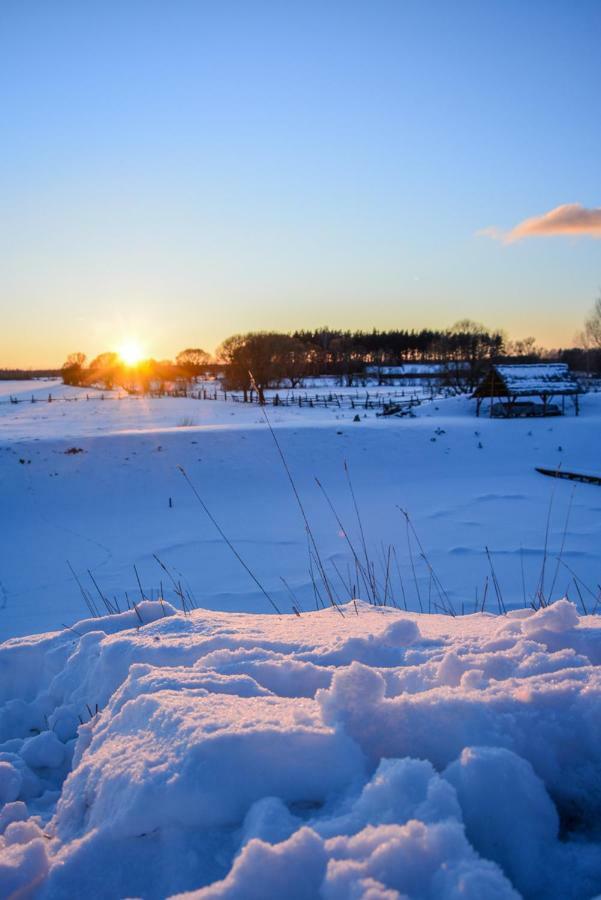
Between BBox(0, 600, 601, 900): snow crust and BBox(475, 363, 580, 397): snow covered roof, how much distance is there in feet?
111

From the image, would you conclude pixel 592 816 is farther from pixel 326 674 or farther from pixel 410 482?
pixel 410 482

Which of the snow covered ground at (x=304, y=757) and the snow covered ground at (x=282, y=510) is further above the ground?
the snow covered ground at (x=304, y=757)

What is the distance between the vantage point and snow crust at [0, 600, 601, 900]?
1297 mm

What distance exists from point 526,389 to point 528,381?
97cm

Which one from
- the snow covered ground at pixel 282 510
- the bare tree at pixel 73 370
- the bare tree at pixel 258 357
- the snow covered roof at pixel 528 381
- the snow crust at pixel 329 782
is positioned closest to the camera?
the snow crust at pixel 329 782

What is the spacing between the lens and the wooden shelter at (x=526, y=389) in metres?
33.2

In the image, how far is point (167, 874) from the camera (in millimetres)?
1454

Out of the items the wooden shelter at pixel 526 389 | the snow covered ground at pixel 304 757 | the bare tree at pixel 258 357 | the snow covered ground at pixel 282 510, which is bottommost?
the snow covered ground at pixel 282 510

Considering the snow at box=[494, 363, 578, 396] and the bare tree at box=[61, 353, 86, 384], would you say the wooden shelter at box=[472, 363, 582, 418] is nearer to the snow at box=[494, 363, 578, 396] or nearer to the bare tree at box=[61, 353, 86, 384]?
the snow at box=[494, 363, 578, 396]

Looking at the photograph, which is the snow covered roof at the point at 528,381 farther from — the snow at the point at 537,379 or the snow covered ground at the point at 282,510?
the snow covered ground at the point at 282,510

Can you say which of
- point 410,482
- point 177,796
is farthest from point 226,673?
point 410,482

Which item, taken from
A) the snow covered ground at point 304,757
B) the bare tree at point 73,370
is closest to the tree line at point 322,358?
the bare tree at point 73,370

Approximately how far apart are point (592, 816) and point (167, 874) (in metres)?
1.26

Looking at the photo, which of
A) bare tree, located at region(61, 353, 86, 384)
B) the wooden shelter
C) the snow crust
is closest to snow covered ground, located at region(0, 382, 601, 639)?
the snow crust
